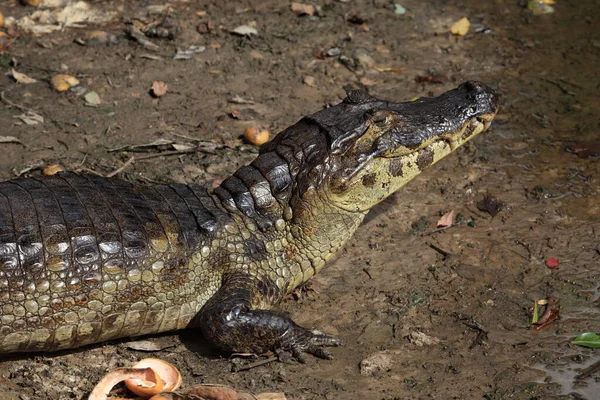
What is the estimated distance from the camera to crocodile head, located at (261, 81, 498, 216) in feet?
15.5

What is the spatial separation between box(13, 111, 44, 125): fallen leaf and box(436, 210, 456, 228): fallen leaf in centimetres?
315

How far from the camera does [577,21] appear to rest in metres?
8.18

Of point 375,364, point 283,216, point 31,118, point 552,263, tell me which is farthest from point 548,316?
point 31,118

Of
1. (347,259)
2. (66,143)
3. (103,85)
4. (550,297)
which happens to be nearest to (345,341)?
(347,259)

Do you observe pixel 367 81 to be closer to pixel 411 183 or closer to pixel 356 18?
pixel 356 18

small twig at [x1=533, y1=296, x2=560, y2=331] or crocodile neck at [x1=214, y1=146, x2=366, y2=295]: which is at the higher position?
crocodile neck at [x1=214, y1=146, x2=366, y2=295]

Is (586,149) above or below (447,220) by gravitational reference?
above

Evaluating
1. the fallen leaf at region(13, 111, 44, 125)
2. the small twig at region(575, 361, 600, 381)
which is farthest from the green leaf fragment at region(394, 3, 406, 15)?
the small twig at region(575, 361, 600, 381)

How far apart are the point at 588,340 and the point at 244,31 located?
4397 millimetres

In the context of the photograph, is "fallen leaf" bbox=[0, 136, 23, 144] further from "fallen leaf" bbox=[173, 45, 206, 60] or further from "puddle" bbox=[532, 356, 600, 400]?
"puddle" bbox=[532, 356, 600, 400]

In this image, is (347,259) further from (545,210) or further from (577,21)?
(577,21)

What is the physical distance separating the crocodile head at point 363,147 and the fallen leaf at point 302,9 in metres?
2.99

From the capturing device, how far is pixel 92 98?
656 cm

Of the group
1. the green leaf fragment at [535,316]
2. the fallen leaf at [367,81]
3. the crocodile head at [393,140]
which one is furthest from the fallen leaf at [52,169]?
the green leaf fragment at [535,316]
